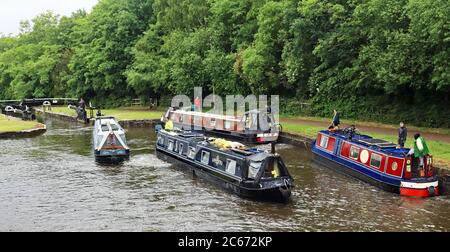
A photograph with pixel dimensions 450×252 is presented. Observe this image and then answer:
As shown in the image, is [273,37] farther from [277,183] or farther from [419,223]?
[419,223]

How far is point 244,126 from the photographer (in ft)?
104

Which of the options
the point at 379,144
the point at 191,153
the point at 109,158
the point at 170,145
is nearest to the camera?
the point at 379,144

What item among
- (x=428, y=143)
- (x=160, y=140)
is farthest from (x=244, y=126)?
(x=428, y=143)

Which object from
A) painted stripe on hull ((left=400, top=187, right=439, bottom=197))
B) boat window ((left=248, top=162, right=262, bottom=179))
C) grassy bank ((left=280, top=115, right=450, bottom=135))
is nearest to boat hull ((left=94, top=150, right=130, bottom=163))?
boat window ((left=248, top=162, right=262, bottom=179))

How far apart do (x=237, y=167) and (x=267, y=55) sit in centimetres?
2179

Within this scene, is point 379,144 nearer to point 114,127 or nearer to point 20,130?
point 114,127

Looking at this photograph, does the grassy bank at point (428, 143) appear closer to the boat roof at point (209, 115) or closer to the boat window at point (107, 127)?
the boat roof at point (209, 115)

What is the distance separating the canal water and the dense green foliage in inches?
337

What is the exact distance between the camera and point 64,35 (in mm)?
73125

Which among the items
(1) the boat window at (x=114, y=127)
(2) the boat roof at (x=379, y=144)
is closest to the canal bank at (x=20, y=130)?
(1) the boat window at (x=114, y=127)

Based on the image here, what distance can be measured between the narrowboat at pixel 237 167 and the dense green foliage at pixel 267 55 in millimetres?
11125

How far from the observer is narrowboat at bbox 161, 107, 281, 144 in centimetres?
3091

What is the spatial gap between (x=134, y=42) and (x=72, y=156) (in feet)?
106
